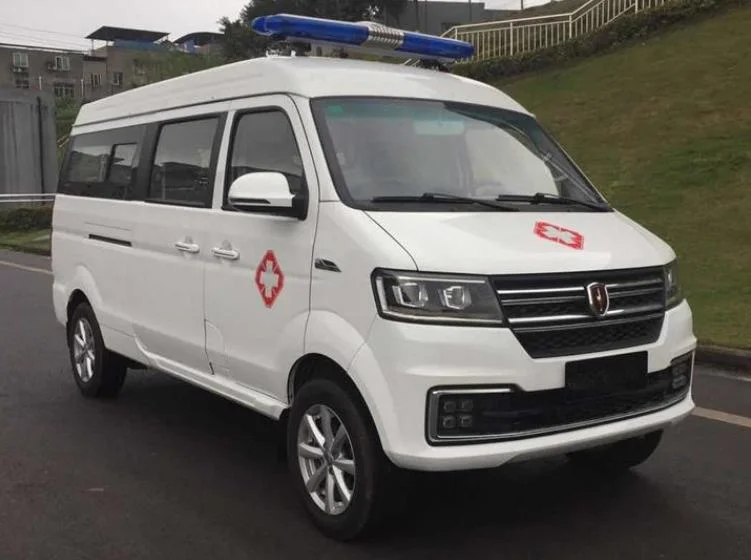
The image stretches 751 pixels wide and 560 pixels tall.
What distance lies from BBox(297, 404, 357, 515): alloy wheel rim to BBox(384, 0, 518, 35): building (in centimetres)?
5284

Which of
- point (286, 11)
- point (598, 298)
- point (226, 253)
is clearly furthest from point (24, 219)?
point (286, 11)

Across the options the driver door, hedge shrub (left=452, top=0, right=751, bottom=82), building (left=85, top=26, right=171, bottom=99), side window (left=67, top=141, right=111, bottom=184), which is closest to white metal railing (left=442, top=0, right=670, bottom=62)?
hedge shrub (left=452, top=0, right=751, bottom=82)

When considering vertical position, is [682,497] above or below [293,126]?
below

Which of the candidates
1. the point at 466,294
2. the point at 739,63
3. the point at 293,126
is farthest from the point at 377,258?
the point at 739,63

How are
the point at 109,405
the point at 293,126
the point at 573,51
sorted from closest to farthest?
the point at 293,126 < the point at 109,405 < the point at 573,51

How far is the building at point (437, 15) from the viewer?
55875mm

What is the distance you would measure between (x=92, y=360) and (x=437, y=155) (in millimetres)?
3237

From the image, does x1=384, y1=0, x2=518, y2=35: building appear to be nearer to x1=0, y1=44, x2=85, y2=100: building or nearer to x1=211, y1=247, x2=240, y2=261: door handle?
x1=0, y1=44, x2=85, y2=100: building

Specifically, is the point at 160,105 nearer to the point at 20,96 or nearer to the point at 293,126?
the point at 293,126

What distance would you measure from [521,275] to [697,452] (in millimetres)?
2154

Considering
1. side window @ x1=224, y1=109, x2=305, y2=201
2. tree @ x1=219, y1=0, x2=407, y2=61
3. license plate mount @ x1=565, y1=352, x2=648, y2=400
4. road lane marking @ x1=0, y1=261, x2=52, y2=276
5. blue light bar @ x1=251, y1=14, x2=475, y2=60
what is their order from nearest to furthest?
license plate mount @ x1=565, y1=352, x2=648, y2=400 → side window @ x1=224, y1=109, x2=305, y2=201 → blue light bar @ x1=251, y1=14, x2=475, y2=60 → road lane marking @ x1=0, y1=261, x2=52, y2=276 → tree @ x1=219, y1=0, x2=407, y2=61

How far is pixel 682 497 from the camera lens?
4.27 meters

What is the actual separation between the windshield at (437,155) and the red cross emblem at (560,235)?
286 millimetres

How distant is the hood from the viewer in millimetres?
3449
